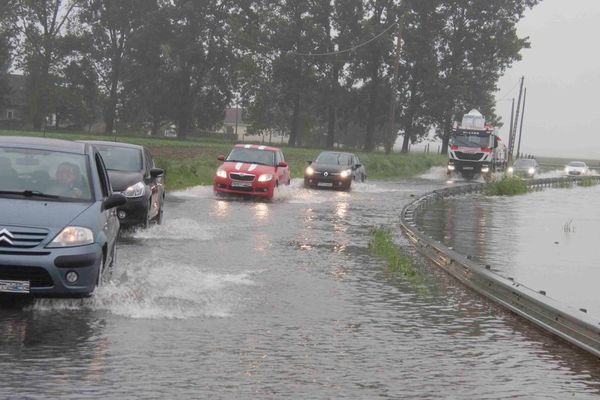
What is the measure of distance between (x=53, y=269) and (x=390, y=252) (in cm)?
798

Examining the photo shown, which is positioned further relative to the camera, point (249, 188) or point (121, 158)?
point (249, 188)

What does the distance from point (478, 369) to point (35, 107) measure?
287ft

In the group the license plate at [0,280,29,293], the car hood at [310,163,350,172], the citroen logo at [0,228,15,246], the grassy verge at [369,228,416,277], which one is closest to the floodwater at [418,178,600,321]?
the grassy verge at [369,228,416,277]

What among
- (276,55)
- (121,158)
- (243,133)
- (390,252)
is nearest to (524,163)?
(276,55)

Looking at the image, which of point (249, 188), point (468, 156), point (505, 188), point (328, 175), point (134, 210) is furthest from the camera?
point (468, 156)

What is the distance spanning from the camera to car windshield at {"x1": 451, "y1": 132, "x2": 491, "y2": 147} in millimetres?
56562

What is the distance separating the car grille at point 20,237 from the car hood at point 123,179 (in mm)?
7748

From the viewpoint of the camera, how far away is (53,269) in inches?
342

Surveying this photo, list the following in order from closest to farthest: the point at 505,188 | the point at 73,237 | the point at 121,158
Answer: the point at 73,237 → the point at 121,158 → the point at 505,188

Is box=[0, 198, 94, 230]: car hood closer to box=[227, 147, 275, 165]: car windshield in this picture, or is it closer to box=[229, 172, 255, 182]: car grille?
box=[229, 172, 255, 182]: car grille

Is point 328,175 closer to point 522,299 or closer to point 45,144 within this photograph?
point 522,299

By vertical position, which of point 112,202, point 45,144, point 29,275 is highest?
point 45,144

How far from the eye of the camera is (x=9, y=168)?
1011 cm

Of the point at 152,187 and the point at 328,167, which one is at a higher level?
the point at 152,187
